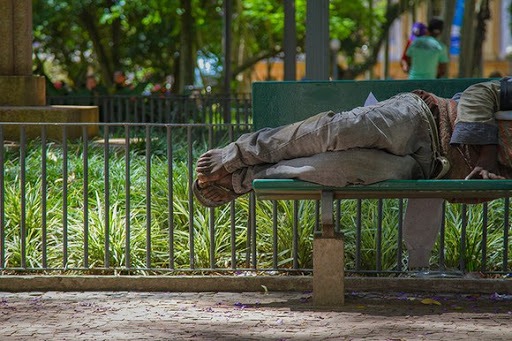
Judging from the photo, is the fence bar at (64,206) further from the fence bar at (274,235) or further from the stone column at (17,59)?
the stone column at (17,59)

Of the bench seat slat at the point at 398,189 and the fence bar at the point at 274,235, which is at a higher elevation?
the bench seat slat at the point at 398,189

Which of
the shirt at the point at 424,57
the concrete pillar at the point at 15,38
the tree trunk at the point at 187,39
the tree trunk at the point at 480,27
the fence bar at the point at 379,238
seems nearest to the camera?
the fence bar at the point at 379,238

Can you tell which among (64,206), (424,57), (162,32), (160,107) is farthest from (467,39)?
(64,206)

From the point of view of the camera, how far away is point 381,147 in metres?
6.20

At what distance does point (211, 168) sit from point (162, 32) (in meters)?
24.3

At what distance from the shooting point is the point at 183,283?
7.34m

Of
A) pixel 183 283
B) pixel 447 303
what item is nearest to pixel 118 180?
pixel 183 283

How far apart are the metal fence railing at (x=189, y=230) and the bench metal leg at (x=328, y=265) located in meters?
0.88

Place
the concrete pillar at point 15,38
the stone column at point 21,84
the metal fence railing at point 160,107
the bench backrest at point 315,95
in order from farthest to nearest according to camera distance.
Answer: the metal fence railing at point 160,107
the concrete pillar at point 15,38
the stone column at point 21,84
the bench backrest at point 315,95

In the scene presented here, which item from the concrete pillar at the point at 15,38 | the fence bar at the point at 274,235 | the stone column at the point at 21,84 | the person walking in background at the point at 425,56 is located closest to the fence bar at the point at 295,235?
the fence bar at the point at 274,235

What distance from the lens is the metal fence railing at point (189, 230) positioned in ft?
24.4

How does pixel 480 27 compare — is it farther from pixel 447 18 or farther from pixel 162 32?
pixel 162 32

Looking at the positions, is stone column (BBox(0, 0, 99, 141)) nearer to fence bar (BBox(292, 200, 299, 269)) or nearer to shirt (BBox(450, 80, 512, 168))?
fence bar (BBox(292, 200, 299, 269))

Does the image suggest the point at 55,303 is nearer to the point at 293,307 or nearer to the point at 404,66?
the point at 293,307
